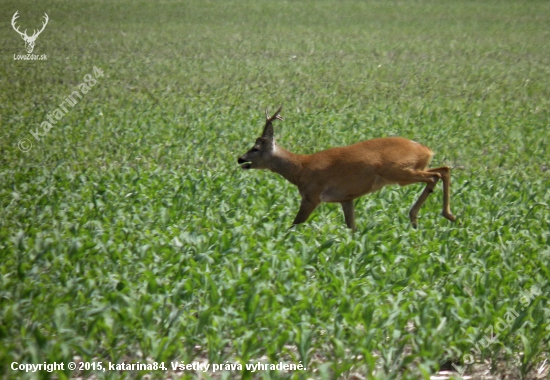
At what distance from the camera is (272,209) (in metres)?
8.39

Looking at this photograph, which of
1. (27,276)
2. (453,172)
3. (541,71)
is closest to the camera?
(27,276)

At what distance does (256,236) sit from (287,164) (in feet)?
4.89

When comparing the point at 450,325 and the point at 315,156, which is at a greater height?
the point at 315,156

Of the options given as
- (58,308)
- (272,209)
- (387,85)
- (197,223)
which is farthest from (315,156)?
(387,85)

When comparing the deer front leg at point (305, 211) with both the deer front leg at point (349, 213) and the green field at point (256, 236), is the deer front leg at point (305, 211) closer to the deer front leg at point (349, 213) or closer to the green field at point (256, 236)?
the green field at point (256, 236)

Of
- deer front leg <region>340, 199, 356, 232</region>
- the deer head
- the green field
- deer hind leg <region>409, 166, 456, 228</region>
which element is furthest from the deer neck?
deer hind leg <region>409, 166, 456, 228</region>

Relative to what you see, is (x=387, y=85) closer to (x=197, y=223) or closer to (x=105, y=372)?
(x=197, y=223)

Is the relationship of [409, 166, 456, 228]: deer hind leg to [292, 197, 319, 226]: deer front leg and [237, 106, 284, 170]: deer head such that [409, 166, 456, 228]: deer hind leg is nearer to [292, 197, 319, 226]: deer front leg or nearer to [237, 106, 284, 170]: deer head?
[292, 197, 319, 226]: deer front leg

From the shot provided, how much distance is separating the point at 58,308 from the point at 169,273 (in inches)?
44.9

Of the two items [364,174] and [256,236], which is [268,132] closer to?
[364,174]

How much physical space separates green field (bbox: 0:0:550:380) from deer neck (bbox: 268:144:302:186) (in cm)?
38

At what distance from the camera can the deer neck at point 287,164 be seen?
27.9 feet

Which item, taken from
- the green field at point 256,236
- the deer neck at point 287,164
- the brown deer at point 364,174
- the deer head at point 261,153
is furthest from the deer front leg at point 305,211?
the deer head at point 261,153

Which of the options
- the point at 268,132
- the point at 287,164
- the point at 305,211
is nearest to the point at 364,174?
the point at 305,211
